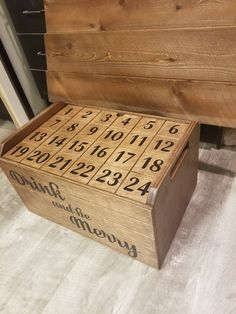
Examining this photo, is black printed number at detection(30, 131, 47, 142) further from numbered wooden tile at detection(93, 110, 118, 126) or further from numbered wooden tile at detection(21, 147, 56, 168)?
numbered wooden tile at detection(93, 110, 118, 126)

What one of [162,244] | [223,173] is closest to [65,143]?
[162,244]

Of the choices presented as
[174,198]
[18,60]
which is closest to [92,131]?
[174,198]

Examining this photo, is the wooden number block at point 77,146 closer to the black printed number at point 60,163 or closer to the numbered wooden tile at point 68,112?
the black printed number at point 60,163

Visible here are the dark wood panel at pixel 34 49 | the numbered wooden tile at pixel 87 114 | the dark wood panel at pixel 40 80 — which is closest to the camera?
the numbered wooden tile at pixel 87 114

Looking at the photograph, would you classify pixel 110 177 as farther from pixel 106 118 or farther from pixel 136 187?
pixel 106 118

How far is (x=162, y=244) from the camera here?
2.66 ft

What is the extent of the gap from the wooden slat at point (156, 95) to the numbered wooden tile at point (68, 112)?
40mm

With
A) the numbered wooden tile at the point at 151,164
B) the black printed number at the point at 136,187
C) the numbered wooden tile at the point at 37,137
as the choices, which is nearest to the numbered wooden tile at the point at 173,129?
the numbered wooden tile at the point at 151,164

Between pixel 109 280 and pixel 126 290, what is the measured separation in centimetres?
7

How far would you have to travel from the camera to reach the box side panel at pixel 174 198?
2.30 feet

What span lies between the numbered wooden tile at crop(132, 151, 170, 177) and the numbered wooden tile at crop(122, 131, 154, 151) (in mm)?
43

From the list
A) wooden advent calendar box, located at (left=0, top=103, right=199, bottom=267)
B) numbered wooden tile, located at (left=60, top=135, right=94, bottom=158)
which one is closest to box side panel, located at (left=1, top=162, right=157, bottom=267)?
wooden advent calendar box, located at (left=0, top=103, right=199, bottom=267)

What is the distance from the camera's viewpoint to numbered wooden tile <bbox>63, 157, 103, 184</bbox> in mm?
754

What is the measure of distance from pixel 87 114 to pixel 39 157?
271 millimetres
